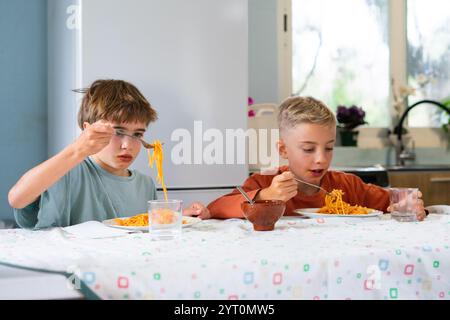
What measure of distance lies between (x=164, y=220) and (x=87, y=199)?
0.56 metres

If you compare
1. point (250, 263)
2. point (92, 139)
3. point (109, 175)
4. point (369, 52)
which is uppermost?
point (369, 52)

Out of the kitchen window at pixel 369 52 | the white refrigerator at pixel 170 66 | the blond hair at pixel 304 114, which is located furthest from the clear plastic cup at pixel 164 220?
the kitchen window at pixel 369 52

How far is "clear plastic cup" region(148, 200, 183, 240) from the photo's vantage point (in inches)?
47.2

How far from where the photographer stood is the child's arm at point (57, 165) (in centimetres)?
133

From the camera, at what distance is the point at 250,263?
948mm

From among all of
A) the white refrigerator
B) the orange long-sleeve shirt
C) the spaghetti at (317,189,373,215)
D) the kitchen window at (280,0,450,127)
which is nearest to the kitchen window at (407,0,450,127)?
the kitchen window at (280,0,450,127)

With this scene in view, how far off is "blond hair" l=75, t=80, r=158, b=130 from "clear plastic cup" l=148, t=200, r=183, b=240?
0.63 metres

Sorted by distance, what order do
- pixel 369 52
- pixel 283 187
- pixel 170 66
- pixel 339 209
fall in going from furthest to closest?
pixel 369 52 → pixel 170 66 → pixel 339 209 → pixel 283 187

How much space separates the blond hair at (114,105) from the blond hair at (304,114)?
49cm

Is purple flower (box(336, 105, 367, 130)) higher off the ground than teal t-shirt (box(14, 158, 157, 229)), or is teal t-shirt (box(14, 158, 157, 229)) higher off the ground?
purple flower (box(336, 105, 367, 130))

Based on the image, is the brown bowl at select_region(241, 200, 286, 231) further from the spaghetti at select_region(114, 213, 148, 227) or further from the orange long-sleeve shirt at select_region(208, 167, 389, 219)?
the orange long-sleeve shirt at select_region(208, 167, 389, 219)

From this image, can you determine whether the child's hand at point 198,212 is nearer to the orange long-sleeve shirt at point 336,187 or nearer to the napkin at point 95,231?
the orange long-sleeve shirt at point 336,187

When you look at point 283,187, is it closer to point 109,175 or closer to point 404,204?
point 404,204

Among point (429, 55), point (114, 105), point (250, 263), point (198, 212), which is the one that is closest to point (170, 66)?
point (114, 105)
